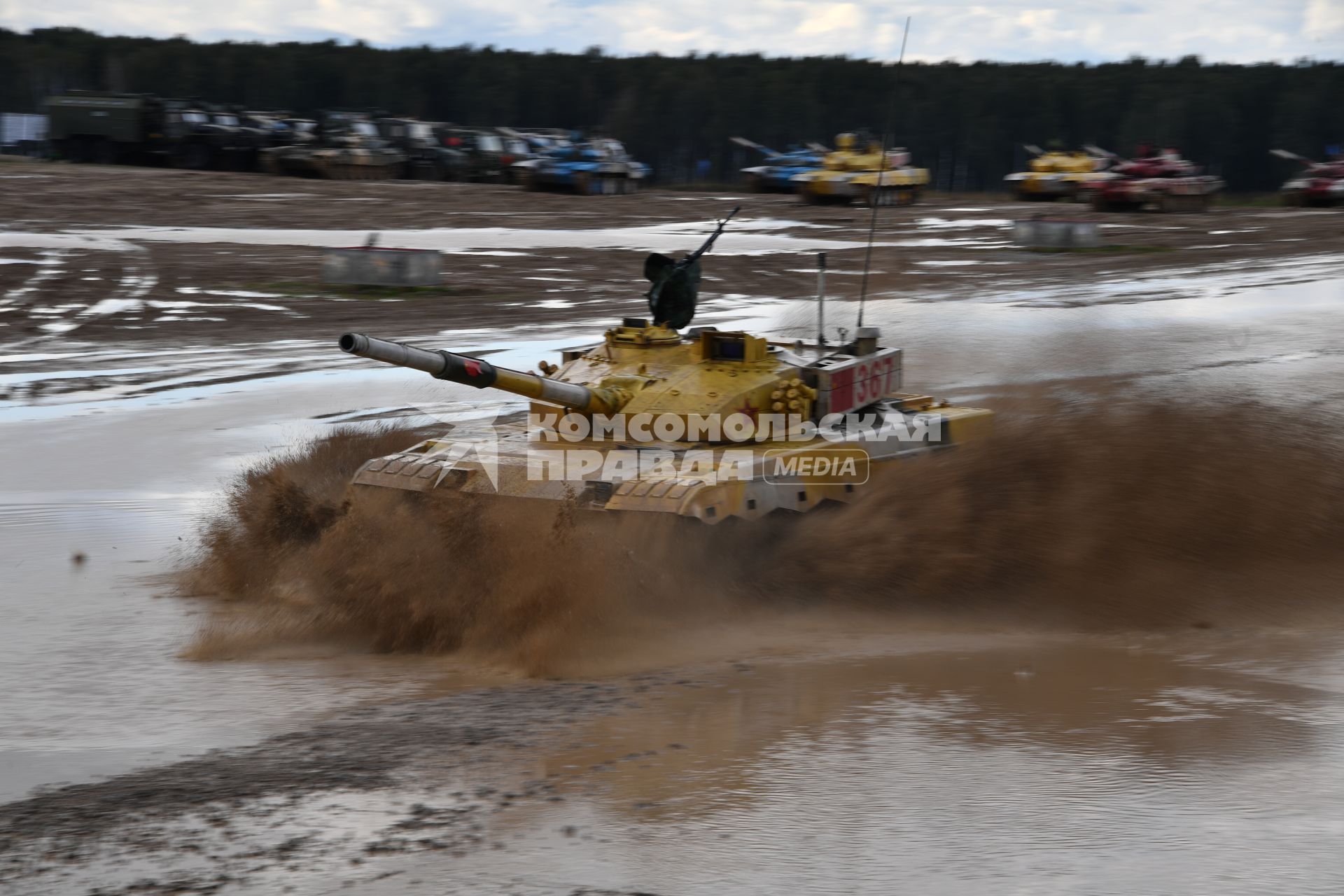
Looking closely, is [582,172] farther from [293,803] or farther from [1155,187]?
[293,803]

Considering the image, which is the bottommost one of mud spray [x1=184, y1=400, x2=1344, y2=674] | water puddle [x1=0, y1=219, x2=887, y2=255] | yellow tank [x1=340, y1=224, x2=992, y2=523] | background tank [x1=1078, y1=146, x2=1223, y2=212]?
mud spray [x1=184, y1=400, x2=1344, y2=674]

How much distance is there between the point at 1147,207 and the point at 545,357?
23.1 meters

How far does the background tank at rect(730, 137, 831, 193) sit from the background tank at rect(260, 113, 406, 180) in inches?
368

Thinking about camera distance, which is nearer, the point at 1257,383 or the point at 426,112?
the point at 1257,383

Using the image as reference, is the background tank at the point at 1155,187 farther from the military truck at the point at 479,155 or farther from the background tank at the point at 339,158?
the background tank at the point at 339,158

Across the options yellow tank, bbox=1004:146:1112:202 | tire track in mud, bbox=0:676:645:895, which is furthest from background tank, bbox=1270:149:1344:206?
tire track in mud, bbox=0:676:645:895

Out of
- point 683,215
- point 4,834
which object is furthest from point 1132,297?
point 4,834

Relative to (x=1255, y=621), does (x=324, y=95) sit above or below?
above

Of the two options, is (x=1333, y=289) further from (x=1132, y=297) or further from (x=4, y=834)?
(x=4, y=834)

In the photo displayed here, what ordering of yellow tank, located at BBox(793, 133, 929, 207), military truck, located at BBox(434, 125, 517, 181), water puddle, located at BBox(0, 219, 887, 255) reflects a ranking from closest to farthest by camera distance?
water puddle, located at BBox(0, 219, 887, 255)
yellow tank, located at BBox(793, 133, 929, 207)
military truck, located at BBox(434, 125, 517, 181)

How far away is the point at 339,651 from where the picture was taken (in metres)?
9.59

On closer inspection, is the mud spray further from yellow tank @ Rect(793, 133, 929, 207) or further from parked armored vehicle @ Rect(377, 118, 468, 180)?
parked armored vehicle @ Rect(377, 118, 468, 180)

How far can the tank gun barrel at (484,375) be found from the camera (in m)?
8.91

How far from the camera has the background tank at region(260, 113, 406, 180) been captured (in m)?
42.0
